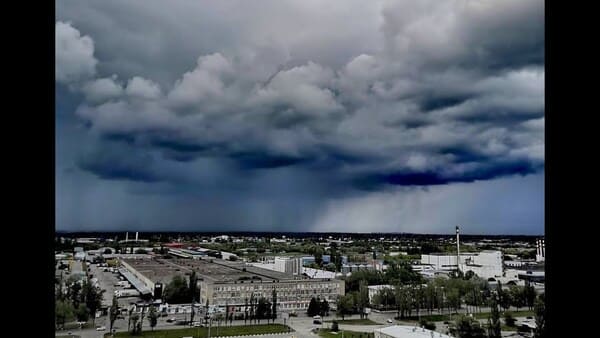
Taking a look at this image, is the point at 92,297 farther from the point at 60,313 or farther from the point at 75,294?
the point at 60,313

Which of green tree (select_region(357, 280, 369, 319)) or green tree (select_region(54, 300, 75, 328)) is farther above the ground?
green tree (select_region(54, 300, 75, 328))

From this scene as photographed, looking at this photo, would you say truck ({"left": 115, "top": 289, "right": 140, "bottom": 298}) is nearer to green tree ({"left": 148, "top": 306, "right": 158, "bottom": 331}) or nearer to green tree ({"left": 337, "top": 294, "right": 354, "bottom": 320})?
green tree ({"left": 148, "top": 306, "right": 158, "bottom": 331})

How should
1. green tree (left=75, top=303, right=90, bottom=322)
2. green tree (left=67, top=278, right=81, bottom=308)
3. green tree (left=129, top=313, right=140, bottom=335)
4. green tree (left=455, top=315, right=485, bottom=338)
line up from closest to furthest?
1. green tree (left=67, top=278, right=81, bottom=308)
2. green tree (left=75, top=303, right=90, bottom=322)
3. green tree (left=129, top=313, right=140, bottom=335)
4. green tree (left=455, top=315, right=485, bottom=338)

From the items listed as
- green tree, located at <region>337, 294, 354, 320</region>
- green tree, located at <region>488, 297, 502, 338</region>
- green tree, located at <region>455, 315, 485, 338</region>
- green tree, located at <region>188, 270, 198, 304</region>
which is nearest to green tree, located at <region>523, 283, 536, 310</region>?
green tree, located at <region>488, 297, 502, 338</region>

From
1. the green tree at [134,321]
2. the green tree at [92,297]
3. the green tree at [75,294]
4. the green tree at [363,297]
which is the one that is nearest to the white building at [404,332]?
the green tree at [363,297]

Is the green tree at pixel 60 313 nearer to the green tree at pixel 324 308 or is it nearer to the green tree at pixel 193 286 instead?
the green tree at pixel 193 286

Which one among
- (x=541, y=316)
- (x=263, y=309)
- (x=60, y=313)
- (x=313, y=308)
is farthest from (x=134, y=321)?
(x=541, y=316)

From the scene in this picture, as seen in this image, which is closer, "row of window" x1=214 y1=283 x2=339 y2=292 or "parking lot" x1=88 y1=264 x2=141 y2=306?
"parking lot" x1=88 y1=264 x2=141 y2=306
